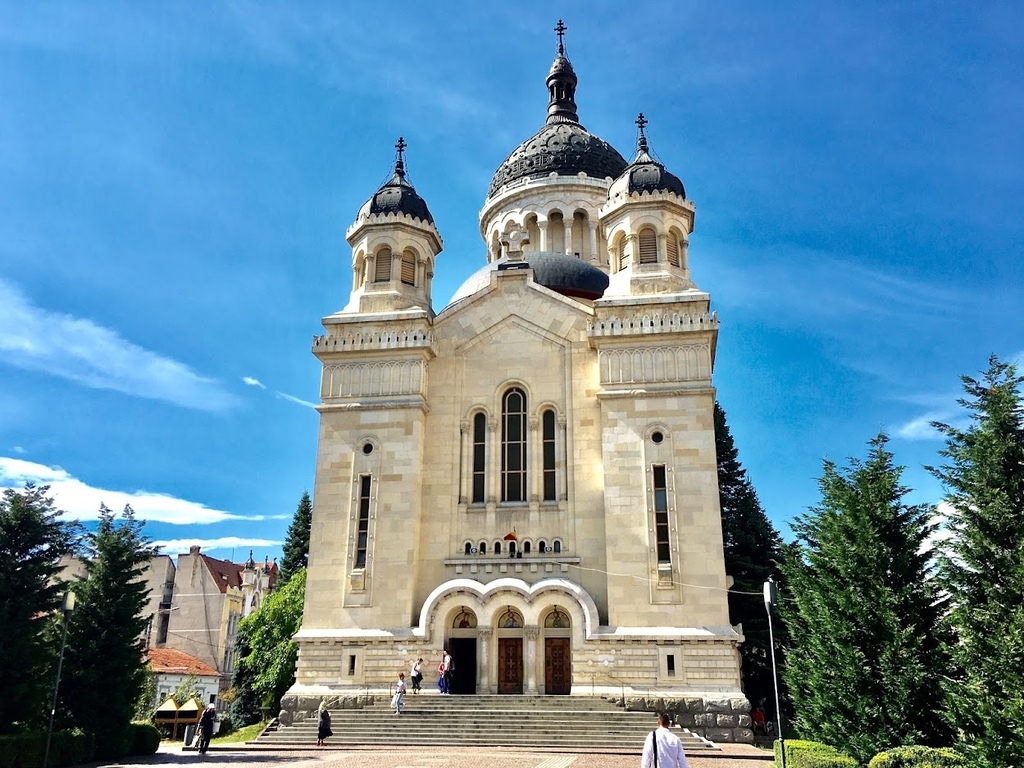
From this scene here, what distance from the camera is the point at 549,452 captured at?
28250 millimetres

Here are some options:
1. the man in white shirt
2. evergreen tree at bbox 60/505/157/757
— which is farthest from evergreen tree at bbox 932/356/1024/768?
evergreen tree at bbox 60/505/157/757

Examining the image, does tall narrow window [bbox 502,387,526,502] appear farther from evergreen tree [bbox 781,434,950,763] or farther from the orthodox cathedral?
evergreen tree [bbox 781,434,950,763]

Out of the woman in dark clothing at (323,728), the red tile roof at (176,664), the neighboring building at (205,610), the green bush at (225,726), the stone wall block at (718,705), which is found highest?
the neighboring building at (205,610)

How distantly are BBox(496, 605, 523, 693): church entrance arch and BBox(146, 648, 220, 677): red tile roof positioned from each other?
1082 inches

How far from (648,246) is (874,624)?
54.0 ft

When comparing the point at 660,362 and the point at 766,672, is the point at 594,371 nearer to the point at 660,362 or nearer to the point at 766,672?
the point at 660,362

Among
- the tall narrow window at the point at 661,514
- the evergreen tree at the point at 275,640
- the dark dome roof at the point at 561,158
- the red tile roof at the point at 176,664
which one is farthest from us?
the red tile roof at the point at 176,664

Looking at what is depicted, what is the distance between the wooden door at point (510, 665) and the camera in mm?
25547

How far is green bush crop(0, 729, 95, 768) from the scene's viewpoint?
17688 millimetres

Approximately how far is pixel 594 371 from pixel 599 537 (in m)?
5.54

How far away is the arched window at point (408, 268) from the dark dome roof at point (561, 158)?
1357 cm

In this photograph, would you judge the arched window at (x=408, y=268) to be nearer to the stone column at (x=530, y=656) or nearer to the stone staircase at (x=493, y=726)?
the stone column at (x=530, y=656)

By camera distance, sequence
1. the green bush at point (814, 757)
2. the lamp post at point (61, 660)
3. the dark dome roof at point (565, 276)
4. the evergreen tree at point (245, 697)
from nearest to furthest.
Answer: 1. the green bush at point (814, 757)
2. the lamp post at point (61, 660)
3. the dark dome roof at point (565, 276)
4. the evergreen tree at point (245, 697)

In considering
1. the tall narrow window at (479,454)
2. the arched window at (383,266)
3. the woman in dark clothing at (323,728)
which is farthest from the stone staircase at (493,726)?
the arched window at (383,266)
